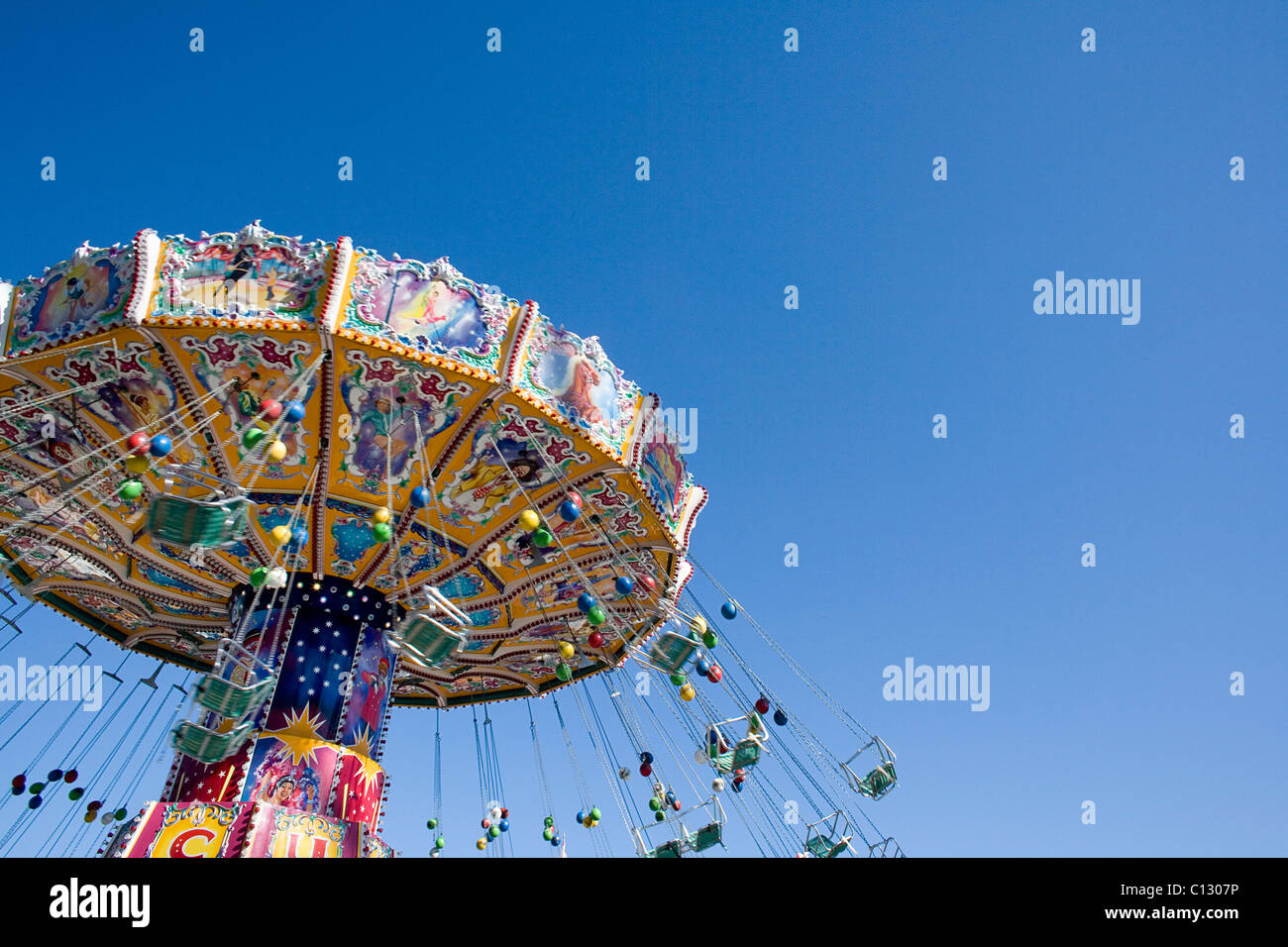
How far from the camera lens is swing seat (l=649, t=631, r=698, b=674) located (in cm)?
998

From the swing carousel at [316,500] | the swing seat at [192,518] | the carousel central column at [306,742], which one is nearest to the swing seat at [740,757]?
the swing carousel at [316,500]

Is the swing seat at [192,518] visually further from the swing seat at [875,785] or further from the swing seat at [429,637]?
the swing seat at [875,785]

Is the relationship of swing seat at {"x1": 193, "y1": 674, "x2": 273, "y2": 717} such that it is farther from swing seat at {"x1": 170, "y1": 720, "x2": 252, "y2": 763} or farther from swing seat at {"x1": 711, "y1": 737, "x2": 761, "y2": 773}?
swing seat at {"x1": 711, "y1": 737, "x2": 761, "y2": 773}

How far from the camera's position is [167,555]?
1108 centimetres

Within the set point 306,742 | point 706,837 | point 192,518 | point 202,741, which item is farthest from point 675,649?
point 192,518

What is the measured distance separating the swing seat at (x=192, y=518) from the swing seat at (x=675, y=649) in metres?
4.61

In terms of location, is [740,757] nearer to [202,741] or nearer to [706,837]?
[706,837]

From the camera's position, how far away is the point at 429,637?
8609mm

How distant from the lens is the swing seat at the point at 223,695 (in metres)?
8.21

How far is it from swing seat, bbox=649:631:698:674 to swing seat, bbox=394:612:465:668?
93.2 inches

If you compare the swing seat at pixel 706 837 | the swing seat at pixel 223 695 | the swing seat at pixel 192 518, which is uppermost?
the swing seat at pixel 192 518
